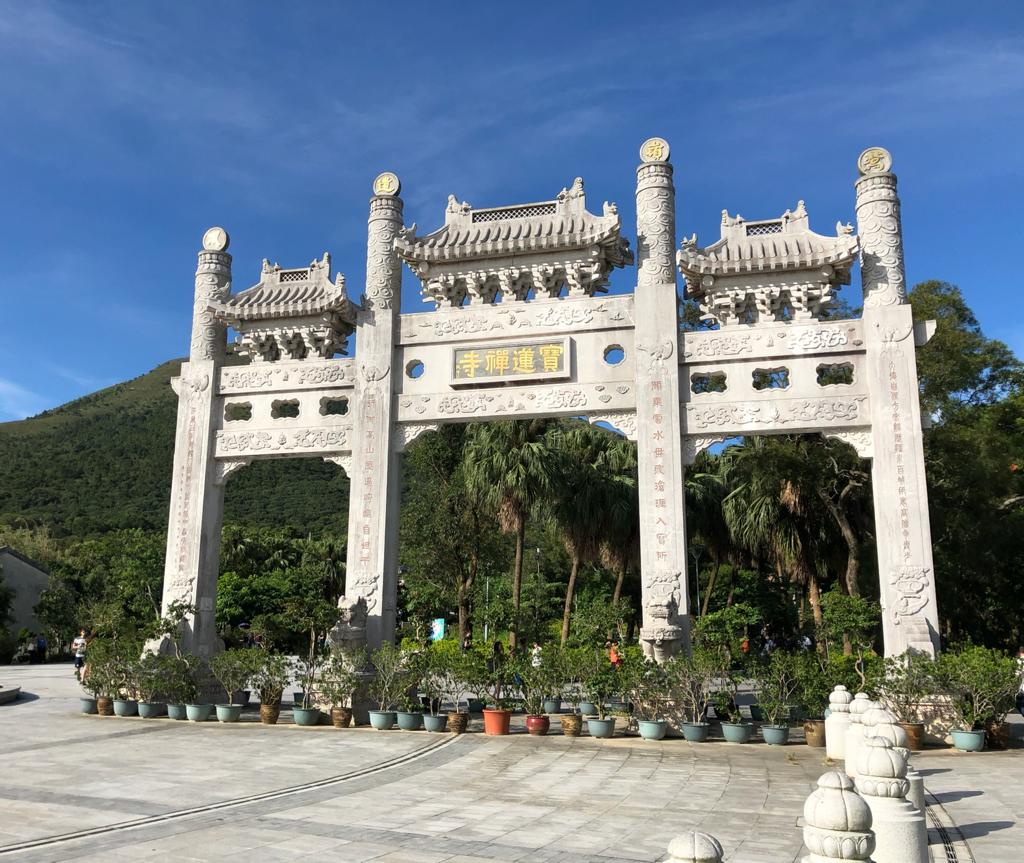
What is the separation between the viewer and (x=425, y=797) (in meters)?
6.95

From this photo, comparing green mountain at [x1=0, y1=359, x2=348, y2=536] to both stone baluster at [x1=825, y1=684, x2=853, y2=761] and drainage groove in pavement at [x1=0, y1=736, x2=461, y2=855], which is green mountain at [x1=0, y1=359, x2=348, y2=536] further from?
stone baluster at [x1=825, y1=684, x2=853, y2=761]

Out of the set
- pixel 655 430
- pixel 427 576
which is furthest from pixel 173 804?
pixel 427 576

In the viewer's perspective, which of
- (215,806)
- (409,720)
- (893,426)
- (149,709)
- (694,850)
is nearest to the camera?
(694,850)

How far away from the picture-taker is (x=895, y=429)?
1105 cm

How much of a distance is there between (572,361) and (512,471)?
6.22 metres

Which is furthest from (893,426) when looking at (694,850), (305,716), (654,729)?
(694,850)

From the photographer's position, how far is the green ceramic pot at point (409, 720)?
10.9 metres

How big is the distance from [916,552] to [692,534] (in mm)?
11436

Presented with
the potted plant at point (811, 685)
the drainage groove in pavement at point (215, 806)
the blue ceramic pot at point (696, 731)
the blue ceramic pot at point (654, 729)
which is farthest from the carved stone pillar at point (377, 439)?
the potted plant at point (811, 685)

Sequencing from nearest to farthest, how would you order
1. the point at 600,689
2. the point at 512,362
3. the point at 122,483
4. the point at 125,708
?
the point at 600,689
the point at 125,708
the point at 512,362
the point at 122,483

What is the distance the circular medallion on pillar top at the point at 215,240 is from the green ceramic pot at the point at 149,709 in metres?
7.08

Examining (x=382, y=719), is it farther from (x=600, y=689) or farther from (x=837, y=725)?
(x=837, y=725)

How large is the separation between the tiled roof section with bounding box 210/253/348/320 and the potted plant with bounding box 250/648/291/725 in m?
5.10

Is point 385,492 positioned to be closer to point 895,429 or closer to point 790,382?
point 790,382
